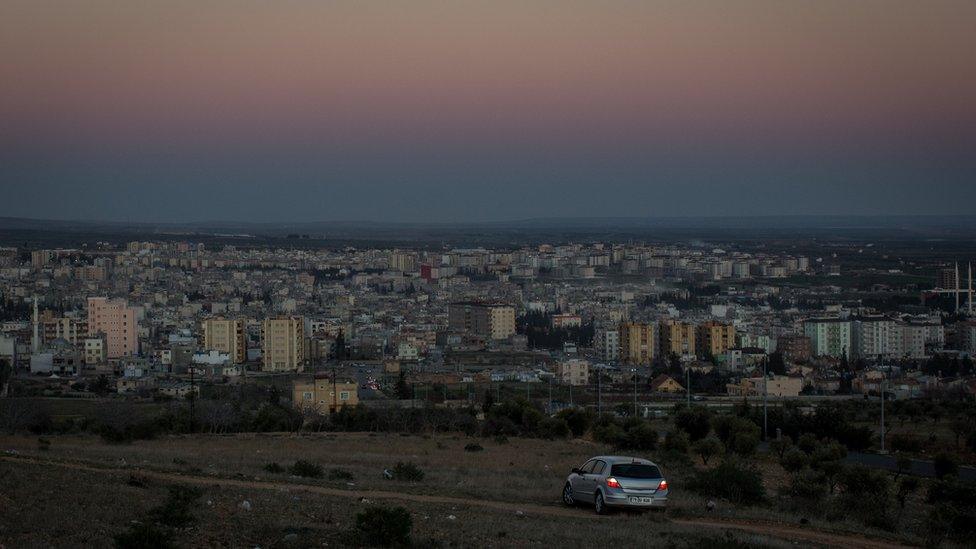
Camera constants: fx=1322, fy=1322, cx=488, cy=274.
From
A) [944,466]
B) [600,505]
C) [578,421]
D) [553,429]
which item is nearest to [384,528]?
[600,505]

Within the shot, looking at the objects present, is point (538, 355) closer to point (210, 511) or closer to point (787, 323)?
point (787, 323)

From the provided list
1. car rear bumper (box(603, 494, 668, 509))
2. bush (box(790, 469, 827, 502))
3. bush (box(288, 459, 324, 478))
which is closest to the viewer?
car rear bumper (box(603, 494, 668, 509))

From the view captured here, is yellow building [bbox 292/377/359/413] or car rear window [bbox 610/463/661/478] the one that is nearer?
car rear window [bbox 610/463/661/478]

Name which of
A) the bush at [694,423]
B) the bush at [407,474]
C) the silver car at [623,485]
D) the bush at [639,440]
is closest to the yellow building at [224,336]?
the bush at [694,423]

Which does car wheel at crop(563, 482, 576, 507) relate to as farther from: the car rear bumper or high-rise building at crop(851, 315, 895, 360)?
high-rise building at crop(851, 315, 895, 360)

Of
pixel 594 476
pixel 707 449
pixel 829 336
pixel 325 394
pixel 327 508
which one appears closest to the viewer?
pixel 327 508

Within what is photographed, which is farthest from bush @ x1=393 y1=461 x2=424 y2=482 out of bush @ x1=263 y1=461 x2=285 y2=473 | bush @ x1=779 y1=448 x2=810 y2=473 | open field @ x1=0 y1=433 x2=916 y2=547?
bush @ x1=779 y1=448 x2=810 y2=473

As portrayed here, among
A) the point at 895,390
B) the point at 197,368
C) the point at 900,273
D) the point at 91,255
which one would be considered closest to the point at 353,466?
the point at 895,390

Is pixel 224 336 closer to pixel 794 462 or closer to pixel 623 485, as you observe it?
pixel 794 462
